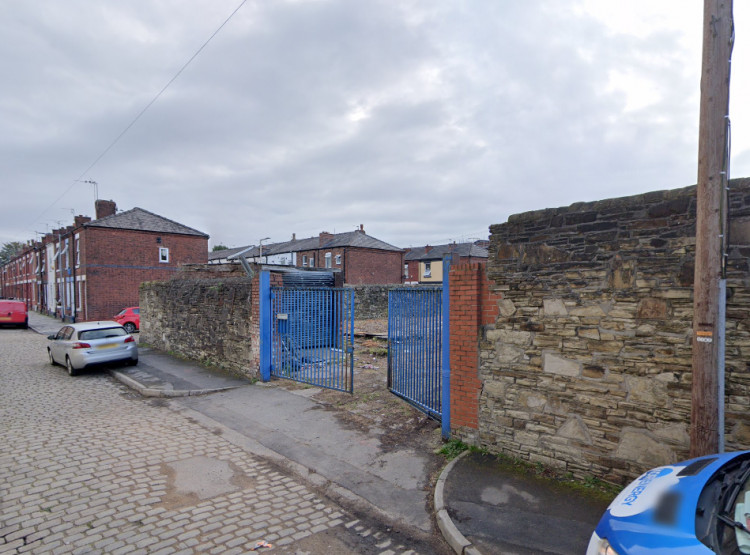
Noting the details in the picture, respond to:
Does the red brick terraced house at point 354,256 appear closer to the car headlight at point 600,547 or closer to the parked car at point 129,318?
the parked car at point 129,318

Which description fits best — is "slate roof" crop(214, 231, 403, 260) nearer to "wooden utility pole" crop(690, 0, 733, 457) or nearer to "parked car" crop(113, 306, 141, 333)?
"parked car" crop(113, 306, 141, 333)

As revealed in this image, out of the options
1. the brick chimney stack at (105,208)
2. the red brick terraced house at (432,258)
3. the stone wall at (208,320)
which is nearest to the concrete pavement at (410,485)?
the stone wall at (208,320)

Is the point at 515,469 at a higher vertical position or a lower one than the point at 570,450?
lower

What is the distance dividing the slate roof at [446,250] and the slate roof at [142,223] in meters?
23.9

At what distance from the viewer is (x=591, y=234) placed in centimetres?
431

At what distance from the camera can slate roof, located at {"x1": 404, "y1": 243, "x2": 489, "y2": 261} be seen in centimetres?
4581

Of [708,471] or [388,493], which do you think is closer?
[708,471]

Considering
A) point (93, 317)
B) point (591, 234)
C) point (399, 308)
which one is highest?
point (591, 234)

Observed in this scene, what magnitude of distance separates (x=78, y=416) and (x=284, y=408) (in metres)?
3.64

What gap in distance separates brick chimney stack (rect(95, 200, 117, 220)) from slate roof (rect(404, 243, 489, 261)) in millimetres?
28589

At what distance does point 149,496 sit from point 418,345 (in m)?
4.05

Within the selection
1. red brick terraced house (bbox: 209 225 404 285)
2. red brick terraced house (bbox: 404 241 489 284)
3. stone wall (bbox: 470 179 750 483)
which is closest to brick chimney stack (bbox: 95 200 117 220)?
red brick terraced house (bbox: 209 225 404 285)

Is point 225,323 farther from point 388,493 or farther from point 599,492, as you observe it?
point 599,492

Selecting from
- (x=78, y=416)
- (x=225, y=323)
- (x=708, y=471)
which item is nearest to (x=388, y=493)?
(x=708, y=471)
